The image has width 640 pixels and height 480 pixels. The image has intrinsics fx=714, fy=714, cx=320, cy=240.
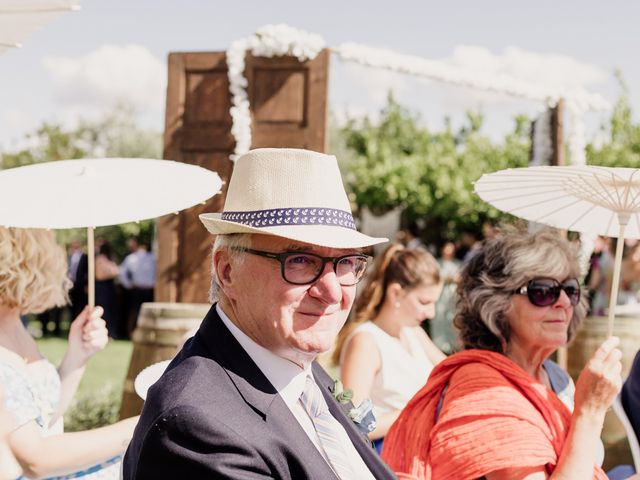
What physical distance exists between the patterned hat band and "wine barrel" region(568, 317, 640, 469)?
329 centimetres

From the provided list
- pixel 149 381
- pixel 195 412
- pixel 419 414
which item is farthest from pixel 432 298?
pixel 195 412

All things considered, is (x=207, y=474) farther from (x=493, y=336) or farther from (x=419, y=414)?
(x=493, y=336)

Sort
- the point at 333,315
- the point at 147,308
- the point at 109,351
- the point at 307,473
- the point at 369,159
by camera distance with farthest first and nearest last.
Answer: the point at 369,159
the point at 109,351
the point at 147,308
the point at 333,315
the point at 307,473

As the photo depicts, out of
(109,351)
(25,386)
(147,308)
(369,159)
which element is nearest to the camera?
(25,386)

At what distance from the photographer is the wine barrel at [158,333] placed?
4.40 metres

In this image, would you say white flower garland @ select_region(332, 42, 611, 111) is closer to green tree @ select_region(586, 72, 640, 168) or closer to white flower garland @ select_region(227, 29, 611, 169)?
white flower garland @ select_region(227, 29, 611, 169)

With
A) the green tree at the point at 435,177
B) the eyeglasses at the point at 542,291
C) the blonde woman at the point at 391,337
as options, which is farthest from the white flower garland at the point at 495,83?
the green tree at the point at 435,177

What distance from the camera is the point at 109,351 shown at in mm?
11586

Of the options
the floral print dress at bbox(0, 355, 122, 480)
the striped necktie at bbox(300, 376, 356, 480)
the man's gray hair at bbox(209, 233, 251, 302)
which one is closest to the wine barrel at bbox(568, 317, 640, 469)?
the floral print dress at bbox(0, 355, 122, 480)

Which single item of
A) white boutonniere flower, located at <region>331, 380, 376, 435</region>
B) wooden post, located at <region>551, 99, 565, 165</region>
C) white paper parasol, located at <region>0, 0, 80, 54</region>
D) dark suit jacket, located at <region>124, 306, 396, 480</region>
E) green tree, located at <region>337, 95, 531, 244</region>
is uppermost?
white paper parasol, located at <region>0, 0, 80, 54</region>

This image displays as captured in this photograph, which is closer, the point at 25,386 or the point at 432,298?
the point at 25,386

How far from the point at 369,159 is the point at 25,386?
74.8ft

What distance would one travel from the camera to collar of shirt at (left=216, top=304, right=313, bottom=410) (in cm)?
162

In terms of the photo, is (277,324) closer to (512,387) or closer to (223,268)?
(223,268)
